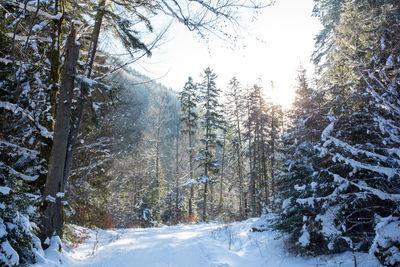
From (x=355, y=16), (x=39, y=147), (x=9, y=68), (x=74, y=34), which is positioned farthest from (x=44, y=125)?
(x=355, y=16)

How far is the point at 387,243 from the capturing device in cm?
312

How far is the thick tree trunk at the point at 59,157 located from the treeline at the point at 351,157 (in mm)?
5224

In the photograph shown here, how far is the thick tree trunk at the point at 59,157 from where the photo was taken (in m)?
4.68

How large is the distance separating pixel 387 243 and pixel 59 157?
6.35m

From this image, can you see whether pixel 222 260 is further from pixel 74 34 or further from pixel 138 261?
pixel 74 34

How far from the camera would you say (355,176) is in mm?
4352

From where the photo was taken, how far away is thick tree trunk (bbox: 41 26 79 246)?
4.68 meters

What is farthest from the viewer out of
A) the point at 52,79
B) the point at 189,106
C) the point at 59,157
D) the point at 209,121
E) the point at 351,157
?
the point at 189,106

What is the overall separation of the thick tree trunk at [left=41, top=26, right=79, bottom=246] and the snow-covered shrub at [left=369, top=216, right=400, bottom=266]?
237 inches

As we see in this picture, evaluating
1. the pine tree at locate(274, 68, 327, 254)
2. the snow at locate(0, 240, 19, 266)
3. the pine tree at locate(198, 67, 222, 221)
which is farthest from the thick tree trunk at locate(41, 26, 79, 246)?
the pine tree at locate(198, 67, 222, 221)

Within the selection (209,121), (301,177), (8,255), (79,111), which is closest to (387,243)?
(301,177)

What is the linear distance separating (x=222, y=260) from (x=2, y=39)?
22.7ft

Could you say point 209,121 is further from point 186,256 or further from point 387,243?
point 387,243

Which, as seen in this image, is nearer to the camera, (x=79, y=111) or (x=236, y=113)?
(x=79, y=111)
